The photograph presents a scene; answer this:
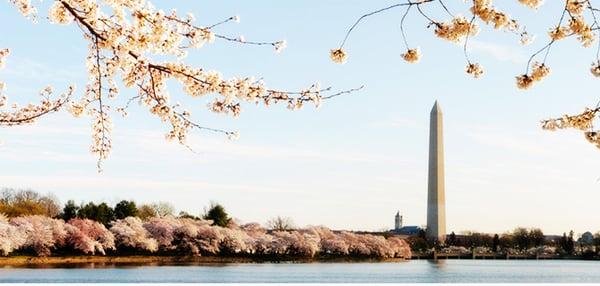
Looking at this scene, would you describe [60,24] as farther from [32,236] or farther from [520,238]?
[520,238]

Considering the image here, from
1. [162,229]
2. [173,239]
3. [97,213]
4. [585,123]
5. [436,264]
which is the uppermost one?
[97,213]

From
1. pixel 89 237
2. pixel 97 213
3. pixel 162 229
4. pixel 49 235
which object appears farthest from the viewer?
pixel 97 213

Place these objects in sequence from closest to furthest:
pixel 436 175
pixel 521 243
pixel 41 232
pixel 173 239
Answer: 1. pixel 41 232
2. pixel 173 239
3. pixel 436 175
4. pixel 521 243

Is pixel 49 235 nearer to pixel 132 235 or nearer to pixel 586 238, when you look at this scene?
pixel 132 235

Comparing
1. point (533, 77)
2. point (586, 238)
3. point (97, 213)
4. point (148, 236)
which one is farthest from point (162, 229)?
point (586, 238)

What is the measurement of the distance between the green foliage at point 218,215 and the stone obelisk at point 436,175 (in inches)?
483

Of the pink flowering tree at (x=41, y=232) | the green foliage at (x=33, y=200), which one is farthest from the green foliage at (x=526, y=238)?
the pink flowering tree at (x=41, y=232)

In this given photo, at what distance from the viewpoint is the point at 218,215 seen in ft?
164

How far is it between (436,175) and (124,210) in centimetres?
1637

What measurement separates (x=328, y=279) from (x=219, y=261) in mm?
12120

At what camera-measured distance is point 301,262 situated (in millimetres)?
47844

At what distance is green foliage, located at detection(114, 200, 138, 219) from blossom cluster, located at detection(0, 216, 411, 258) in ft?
8.99

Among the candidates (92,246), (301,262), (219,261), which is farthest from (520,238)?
(92,246)

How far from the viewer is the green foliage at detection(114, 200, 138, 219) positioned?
45656 mm
